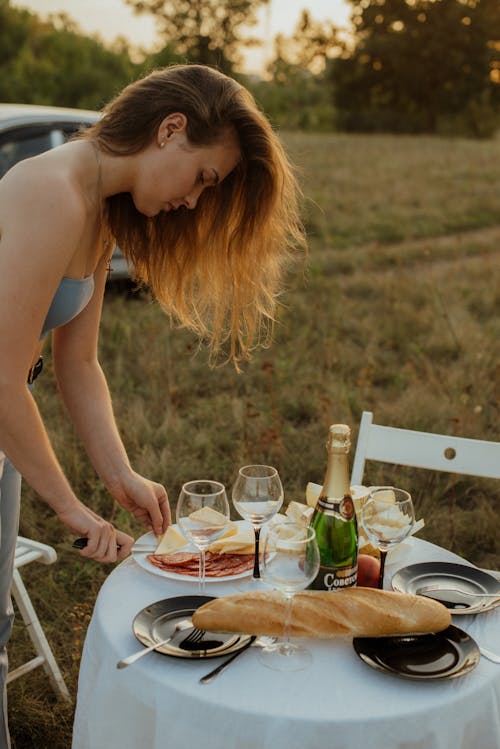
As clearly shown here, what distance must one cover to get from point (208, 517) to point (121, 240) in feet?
2.63

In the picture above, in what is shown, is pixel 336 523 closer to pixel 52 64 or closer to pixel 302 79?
pixel 52 64

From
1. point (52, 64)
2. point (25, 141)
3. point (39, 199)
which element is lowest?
point (25, 141)

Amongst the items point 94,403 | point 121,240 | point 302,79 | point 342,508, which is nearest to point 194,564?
point 342,508

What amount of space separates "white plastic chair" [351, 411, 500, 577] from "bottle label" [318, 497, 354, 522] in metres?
0.66

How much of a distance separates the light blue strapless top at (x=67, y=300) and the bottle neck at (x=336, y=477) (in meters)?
0.69

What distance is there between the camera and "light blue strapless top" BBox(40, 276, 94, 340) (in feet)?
6.20

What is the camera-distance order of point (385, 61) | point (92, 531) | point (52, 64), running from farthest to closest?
1. point (385, 61)
2. point (52, 64)
3. point (92, 531)

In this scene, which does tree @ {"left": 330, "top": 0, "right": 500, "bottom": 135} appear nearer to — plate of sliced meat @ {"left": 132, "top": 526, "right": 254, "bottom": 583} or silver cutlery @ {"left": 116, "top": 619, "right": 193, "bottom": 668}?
plate of sliced meat @ {"left": 132, "top": 526, "right": 254, "bottom": 583}

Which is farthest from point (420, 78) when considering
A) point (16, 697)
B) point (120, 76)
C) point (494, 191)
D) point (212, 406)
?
point (16, 697)

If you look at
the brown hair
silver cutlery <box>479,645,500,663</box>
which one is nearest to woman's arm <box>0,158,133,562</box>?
the brown hair

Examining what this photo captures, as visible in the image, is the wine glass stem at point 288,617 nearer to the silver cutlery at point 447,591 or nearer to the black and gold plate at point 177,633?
the black and gold plate at point 177,633

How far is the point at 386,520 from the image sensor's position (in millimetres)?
1736

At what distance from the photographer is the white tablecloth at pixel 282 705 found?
1.38m

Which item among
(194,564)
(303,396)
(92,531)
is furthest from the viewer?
(303,396)
